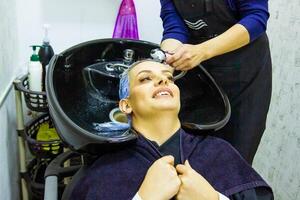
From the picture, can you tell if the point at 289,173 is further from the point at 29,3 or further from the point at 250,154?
the point at 29,3

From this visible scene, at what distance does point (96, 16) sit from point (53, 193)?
1.30 m

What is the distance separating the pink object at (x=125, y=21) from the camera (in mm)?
1851

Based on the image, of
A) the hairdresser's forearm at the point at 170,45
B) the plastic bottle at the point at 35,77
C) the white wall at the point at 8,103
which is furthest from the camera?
the plastic bottle at the point at 35,77

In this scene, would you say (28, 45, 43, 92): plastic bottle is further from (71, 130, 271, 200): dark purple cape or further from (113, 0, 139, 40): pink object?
(71, 130, 271, 200): dark purple cape

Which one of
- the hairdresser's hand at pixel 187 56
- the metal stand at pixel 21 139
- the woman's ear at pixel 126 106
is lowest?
the metal stand at pixel 21 139

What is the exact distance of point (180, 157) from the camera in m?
0.91

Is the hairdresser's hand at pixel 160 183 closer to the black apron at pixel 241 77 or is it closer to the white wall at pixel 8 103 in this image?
the black apron at pixel 241 77

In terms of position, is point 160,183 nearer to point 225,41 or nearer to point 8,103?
point 225,41

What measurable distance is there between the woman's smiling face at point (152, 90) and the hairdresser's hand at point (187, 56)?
0.20ft

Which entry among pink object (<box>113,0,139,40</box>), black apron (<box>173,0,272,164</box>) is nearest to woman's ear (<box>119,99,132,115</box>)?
black apron (<box>173,0,272,164</box>)

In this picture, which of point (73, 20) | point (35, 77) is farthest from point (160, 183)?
point (73, 20)

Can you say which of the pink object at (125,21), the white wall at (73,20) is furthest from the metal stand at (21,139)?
the pink object at (125,21)

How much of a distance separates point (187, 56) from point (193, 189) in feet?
1.48

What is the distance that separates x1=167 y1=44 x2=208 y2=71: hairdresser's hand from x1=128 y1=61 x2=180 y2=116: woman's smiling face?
0.06 metres
